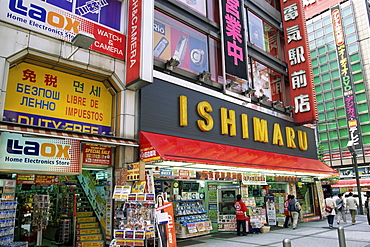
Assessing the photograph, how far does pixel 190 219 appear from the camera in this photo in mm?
11586

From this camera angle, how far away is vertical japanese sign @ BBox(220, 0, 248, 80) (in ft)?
47.3

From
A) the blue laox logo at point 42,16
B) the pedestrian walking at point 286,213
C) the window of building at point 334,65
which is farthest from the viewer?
the window of building at point 334,65

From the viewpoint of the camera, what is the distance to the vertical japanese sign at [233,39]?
1442cm

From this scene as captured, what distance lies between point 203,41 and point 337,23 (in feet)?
156

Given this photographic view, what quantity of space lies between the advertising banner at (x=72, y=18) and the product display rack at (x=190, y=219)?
654 cm

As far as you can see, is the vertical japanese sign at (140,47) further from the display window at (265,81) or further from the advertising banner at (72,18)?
the display window at (265,81)

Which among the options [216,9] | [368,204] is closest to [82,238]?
[216,9]

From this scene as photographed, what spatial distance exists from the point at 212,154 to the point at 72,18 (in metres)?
6.70

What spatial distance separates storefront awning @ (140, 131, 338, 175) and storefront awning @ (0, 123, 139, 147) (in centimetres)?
66

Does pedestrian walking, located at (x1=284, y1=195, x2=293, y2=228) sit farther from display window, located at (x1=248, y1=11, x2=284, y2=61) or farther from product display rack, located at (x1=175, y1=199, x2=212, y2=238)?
display window, located at (x1=248, y1=11, x2=284, y2=61)

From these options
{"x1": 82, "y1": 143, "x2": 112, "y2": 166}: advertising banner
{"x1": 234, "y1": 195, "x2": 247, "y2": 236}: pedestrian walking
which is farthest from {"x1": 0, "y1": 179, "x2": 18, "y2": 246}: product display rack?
{"x1": 234, "y1": 195, "x2": 247, "y2": 236}: pedestrian walking

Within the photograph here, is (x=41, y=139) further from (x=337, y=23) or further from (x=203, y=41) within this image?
(x=337, y=23)

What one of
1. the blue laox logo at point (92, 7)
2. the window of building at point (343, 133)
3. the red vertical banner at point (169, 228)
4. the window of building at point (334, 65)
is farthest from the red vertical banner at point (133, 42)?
the window of building at point (334, 65)

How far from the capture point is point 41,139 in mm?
8047
